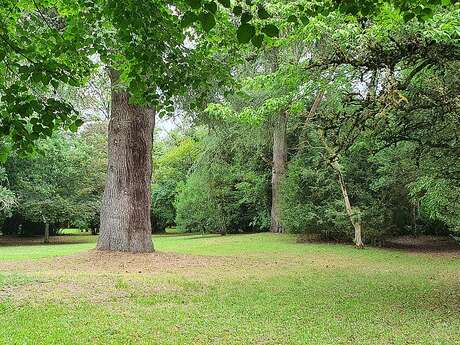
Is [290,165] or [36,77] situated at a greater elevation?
[290,165]

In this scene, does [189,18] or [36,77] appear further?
[36,77]

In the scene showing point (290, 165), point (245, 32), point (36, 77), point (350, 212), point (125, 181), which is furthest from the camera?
point (290, 165)

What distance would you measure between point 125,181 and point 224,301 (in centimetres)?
724

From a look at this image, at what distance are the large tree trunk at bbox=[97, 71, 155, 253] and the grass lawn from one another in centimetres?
66

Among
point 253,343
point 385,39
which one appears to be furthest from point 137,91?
point 385,39

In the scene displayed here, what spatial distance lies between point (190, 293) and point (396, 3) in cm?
698

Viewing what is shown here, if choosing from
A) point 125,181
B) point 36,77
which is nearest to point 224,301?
point 36,77

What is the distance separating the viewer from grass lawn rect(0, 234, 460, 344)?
19.8ft

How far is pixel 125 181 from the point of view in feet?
47.6

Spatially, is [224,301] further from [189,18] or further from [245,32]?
[245,32]

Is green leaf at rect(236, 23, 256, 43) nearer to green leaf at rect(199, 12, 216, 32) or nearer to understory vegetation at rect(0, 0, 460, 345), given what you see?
understory vegetation at rect(0, 0, 460, 345)

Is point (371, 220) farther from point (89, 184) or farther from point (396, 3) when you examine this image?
point (89, 184)

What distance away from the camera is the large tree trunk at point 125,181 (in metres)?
14.5

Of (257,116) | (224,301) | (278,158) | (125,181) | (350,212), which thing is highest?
(278,158)
